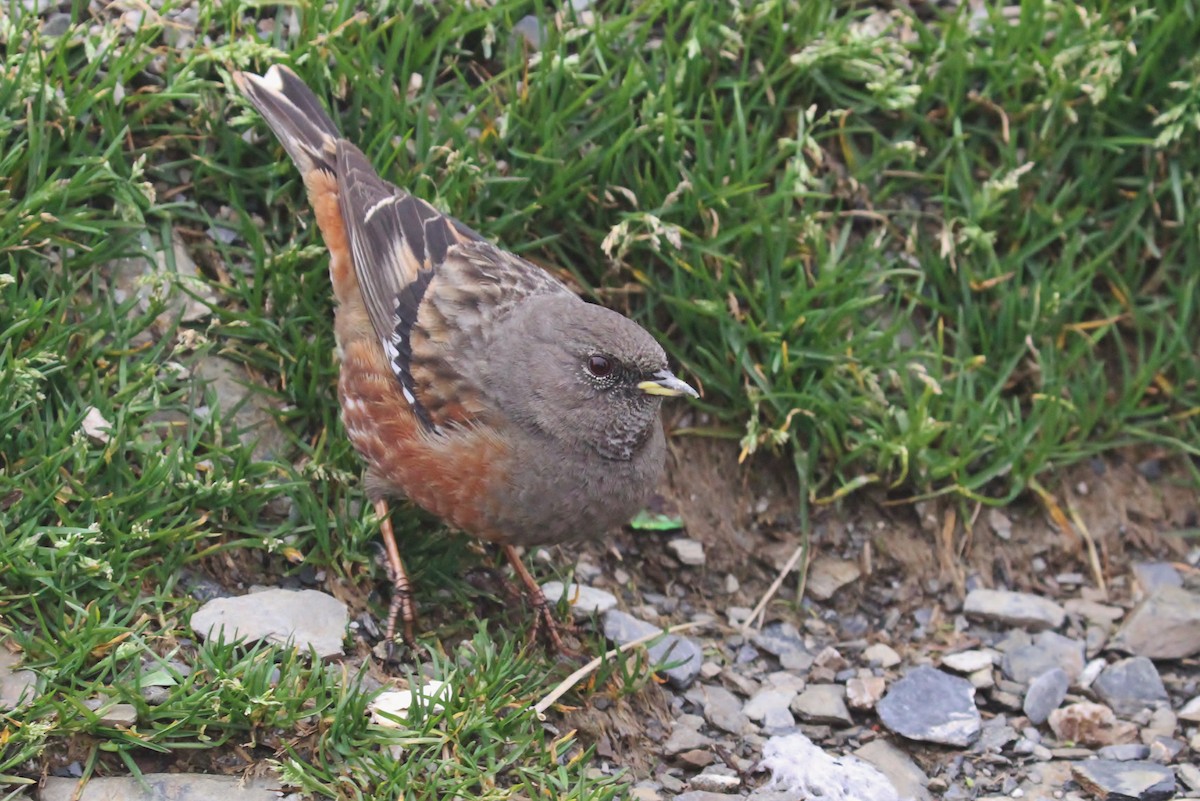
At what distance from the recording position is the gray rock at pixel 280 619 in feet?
13.1

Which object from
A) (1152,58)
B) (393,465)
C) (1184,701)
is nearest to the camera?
(393,465)

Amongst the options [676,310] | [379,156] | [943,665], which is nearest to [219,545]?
[379,156]

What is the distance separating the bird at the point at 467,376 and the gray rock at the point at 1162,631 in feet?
5.90

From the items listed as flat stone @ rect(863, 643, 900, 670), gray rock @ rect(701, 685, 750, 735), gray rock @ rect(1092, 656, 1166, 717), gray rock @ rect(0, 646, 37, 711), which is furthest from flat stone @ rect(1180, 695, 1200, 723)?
gray rock @ rect(0, 646, 37, 711)

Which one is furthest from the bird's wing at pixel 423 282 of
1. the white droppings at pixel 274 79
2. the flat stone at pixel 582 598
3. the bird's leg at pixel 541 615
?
the flat stone at pixel 582 598

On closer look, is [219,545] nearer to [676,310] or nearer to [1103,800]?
[676,310]

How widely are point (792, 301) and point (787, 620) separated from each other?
114 centimetres

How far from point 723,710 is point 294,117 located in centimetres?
240

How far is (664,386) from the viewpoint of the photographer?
14.1ft

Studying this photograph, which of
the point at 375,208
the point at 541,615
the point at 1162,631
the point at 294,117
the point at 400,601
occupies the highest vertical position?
the point at 294,117

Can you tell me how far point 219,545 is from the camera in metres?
4.27

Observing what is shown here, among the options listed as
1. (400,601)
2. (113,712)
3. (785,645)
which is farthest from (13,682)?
(785,645)

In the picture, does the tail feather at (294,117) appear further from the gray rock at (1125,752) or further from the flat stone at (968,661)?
the gray rock at (1125,752)

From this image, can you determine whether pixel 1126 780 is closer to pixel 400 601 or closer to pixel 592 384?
pixel 592 384
